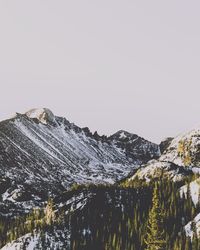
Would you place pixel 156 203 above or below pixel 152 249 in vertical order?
above

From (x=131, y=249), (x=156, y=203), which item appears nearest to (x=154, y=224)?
(x=156, y=203)

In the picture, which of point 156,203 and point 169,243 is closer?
point 156,203

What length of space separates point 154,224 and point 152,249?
16.1ft

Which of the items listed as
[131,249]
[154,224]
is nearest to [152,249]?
[154,224]

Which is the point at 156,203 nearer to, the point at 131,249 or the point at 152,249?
the point at 152,249

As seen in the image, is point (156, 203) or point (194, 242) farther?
point (194, 242)

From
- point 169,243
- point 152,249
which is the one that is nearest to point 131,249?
point 169,243

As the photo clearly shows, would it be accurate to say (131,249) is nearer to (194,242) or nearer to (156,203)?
(194,242)

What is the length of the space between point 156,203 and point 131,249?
3886 inches

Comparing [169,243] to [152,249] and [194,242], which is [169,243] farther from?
[152,249]

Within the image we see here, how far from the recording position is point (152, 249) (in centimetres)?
10488

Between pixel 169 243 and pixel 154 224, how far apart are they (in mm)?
99552

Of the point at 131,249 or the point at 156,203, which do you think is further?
the point at 131,249

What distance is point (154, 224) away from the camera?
105m
